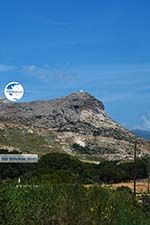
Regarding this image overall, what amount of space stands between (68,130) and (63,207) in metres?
142

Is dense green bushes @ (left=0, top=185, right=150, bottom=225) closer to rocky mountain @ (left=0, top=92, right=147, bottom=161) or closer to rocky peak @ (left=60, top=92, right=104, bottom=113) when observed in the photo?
rocky mountain @ (left=0, top=92, right=147, bottom=161)

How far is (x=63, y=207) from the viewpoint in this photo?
10.7 meters

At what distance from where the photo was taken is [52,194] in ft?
35.3

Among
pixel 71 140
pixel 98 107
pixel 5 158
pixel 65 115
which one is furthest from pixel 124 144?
pixel 5 158

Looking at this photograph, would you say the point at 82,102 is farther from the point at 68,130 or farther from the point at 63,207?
the point at 63,207

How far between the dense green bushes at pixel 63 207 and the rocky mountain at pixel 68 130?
9342 centimetres

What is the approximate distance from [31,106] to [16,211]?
17102 cm

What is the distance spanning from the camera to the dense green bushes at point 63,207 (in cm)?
984

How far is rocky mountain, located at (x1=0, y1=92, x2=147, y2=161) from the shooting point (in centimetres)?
12294

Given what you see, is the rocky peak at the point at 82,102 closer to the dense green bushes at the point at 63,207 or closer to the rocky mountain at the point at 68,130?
the rocky mountain at the point at 68,130

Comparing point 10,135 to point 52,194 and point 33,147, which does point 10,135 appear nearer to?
point 33,147

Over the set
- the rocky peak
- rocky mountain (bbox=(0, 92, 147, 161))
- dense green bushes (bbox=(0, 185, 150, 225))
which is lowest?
dense green bushes (bbox=(0, 185, 150, 225))

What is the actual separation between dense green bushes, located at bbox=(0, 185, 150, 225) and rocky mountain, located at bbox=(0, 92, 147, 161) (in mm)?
93417

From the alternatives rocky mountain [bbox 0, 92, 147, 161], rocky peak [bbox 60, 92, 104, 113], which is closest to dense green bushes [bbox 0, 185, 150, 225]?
rocky mountain [bbox 0, 92, 147, 161]
